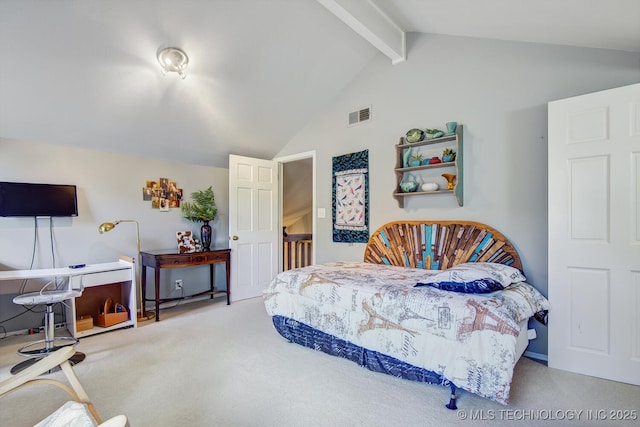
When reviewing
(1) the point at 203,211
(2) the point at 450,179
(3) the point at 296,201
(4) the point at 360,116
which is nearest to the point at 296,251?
(3) the point at 296,201

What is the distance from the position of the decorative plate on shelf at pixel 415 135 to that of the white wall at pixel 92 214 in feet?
9.44

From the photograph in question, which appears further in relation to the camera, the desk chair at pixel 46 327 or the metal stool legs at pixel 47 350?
the metal stool legs at pixel 47 350

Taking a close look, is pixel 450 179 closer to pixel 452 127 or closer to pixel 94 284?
pixel 452 127

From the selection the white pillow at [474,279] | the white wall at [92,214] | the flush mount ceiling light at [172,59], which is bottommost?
the white pillow at [474,279]

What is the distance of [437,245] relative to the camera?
313 cm

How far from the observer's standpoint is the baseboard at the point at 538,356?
2.54m

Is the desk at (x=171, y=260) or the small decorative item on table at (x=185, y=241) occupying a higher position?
the small decorative item on table at (x=185, y=241)

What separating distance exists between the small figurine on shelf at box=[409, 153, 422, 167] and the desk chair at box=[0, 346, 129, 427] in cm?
301

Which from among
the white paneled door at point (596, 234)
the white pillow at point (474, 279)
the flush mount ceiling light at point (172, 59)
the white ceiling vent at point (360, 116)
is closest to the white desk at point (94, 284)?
the flush mount ceiling light at point (172, 59)

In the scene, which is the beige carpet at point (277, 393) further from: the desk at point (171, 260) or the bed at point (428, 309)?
the desk at point (171, 260)

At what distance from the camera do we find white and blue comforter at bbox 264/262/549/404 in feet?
5.87

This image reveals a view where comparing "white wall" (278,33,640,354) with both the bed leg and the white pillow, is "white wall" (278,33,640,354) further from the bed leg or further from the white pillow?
the bed leg

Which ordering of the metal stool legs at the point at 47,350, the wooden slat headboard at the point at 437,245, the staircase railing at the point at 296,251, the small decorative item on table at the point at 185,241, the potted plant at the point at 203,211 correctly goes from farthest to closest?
the staircase railing at the point at 296,251 < the potted plant at the point at 203,211 < the small decorative item on table at the point at 185,241 < the wooden slat headboard at the point at 437,245 < the metal stool legs at the point at 47,350

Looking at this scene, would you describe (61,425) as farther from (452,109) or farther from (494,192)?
(452,109)
